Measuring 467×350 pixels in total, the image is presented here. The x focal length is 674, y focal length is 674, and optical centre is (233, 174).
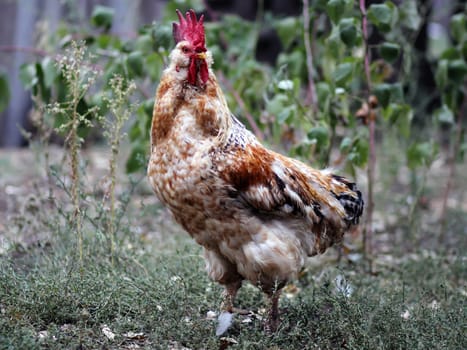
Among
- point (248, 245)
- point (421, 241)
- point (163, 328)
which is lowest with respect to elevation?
point (421, 241)

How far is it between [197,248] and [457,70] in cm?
242

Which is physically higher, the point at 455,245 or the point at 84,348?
the point at 84,348

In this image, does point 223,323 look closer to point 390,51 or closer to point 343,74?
point 343,74

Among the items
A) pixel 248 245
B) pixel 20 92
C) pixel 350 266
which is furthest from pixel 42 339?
pixel 20 92

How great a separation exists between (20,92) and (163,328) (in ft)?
26.7

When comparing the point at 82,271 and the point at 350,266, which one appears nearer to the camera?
the point at 82,271

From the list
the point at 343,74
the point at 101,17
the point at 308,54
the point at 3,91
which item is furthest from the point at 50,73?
the point at 343,74

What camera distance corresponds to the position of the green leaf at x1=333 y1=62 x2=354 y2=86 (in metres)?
4.69

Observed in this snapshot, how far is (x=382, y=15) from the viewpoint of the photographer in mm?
4512

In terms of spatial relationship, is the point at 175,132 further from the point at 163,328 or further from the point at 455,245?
the point at 455,245

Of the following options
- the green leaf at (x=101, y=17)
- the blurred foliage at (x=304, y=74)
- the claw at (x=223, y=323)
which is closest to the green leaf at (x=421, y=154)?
the blurred foliage at (x=304, y=74)

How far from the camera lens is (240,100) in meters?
5.46

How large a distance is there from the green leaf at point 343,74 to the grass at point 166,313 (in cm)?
140

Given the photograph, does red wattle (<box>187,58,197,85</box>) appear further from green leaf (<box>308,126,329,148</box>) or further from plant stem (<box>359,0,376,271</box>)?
plant stem (<box>359,0,376,271</box>)
